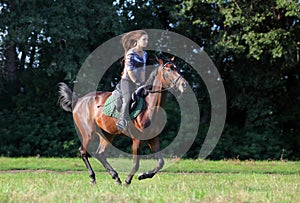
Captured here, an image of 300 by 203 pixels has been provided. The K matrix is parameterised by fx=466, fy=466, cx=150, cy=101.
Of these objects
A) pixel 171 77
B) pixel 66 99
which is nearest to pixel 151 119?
pixel 171 77

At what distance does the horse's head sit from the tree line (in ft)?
35.3

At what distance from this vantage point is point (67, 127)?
2130 cm

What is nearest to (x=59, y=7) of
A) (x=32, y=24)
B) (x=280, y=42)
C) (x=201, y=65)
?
(x=32, y=24)

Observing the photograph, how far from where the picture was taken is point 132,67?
26.8 feet

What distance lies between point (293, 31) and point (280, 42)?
1.53 metres

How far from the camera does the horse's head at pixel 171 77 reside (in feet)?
25.6

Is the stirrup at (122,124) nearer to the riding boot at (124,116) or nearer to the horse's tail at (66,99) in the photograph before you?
the riding boot at (124,116)

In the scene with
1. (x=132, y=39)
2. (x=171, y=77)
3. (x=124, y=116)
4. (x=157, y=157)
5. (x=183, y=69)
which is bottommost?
(x=157, y=157)

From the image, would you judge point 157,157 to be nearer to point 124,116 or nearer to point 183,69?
point 124,116

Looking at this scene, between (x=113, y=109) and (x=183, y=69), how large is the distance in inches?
510

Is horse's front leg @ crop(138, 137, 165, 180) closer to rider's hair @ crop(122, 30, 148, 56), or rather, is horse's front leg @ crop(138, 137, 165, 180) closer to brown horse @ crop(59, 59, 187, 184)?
brown horse @ crop(59, 59, 187, 184)

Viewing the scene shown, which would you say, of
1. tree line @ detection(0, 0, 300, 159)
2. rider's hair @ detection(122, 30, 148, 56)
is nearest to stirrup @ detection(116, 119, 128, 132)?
rider's hair @ detection(122, 30, 148, 56)

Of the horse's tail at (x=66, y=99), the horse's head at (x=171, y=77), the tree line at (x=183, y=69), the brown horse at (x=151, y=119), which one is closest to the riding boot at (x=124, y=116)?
the brown horse at (x=151, y=119)

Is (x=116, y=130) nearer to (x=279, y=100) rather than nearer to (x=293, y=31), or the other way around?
(x=293, y=31)
